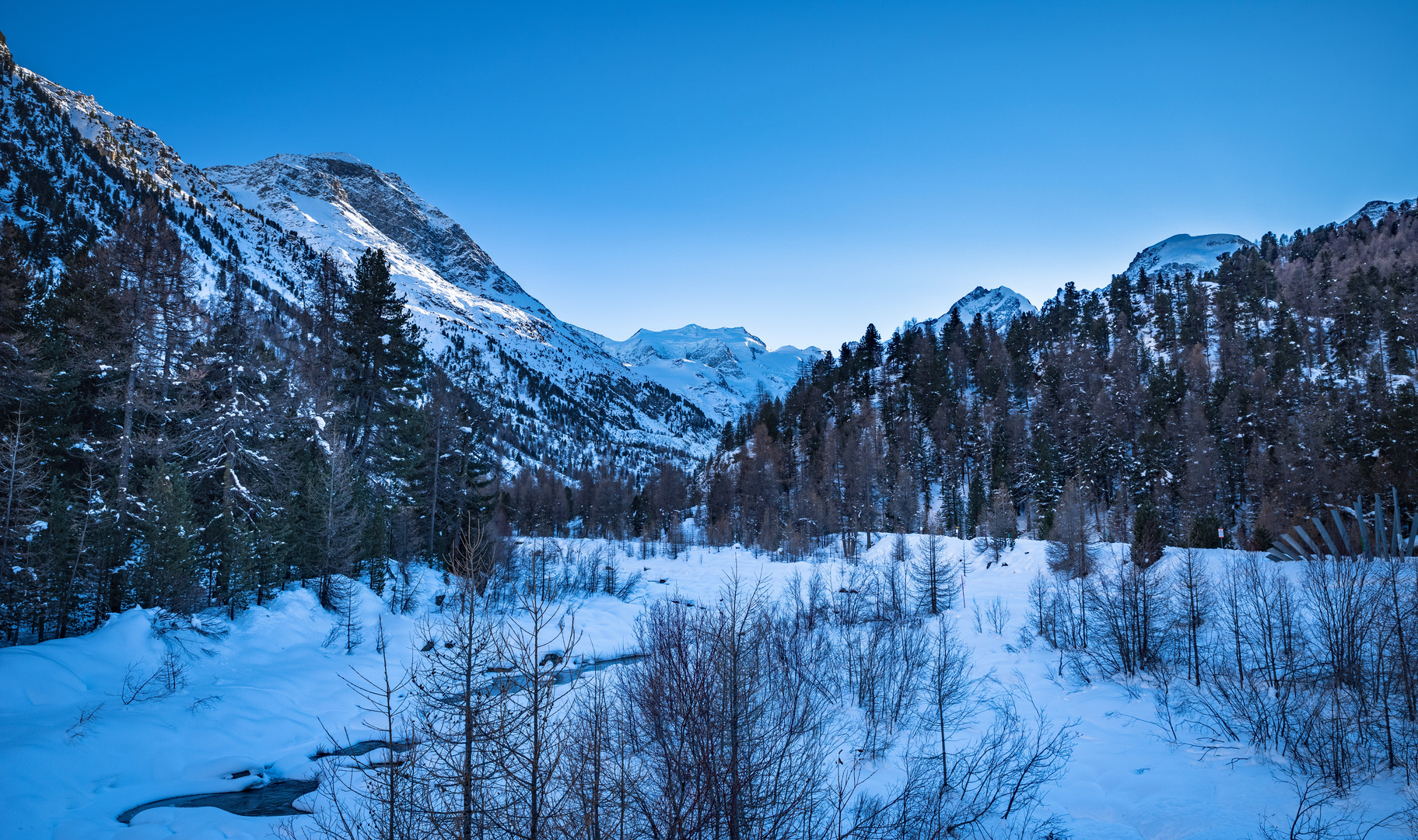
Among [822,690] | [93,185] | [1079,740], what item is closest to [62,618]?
[822,690]

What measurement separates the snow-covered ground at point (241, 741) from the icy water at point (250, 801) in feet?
1.07

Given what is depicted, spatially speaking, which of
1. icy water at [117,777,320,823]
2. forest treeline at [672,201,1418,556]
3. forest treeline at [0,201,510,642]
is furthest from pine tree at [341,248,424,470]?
forest treeline at [672,201,1418,556]

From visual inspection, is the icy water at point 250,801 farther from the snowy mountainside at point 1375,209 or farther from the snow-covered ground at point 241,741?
the snowy mountainside at point 1375,209

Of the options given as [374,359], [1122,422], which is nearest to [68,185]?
[374,359]

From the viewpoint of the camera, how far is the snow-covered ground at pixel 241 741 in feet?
42.4

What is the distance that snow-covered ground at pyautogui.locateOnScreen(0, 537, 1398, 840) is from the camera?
12.9 meters

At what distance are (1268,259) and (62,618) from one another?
20896 centimetres

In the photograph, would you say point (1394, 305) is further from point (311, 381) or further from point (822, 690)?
point (311, 381)

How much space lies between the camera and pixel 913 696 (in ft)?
78.4

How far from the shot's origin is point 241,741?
18.0 meters

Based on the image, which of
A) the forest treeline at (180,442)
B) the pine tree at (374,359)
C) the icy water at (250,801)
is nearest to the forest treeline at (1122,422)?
the icy water at (250,801)

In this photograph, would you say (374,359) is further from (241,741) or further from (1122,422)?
(1122,422)

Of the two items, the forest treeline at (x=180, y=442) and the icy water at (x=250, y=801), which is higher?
the forest treeline at (x=180, y=442)

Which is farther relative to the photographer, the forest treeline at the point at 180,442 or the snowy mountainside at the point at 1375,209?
the snowy mountainside at the point at 1375,209
